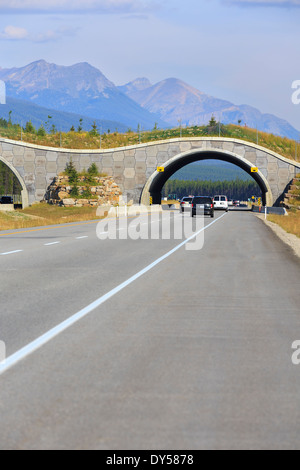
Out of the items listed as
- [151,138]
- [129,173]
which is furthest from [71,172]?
[151,138]

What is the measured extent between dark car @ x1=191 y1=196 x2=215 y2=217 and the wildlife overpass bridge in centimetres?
2389

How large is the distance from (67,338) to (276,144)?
79.1 metres

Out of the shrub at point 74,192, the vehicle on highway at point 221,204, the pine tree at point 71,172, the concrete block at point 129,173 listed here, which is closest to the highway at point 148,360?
the vehicle on highway at point 221,204

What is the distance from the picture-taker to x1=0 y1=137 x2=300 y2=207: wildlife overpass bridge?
79312 mm

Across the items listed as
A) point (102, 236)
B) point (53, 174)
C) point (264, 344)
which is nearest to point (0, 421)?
point (264, 344)

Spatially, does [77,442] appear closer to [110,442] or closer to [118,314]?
[110,442]

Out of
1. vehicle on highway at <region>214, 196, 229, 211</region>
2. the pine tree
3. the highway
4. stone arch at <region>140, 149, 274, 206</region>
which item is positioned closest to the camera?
the highway

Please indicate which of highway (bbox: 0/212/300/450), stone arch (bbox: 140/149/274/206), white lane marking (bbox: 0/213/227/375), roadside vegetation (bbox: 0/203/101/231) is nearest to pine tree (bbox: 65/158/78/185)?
roadside vegetation (bbox: 0/203/101/231)

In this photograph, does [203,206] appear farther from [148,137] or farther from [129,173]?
[148,137]

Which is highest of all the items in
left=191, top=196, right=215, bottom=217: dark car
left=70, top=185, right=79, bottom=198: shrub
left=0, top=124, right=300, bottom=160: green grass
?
left=0, top=124, right=300, bottom=160: green grass

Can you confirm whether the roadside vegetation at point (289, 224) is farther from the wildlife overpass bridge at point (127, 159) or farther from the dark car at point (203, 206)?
the wildlife overpass bridge at point (127, 159)

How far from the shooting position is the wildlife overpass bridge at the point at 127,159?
79.3 metres

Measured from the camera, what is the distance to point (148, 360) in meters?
7.03

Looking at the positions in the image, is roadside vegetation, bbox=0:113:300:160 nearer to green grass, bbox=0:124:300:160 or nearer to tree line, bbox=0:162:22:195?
green grass, bbox=0:124:300:160
